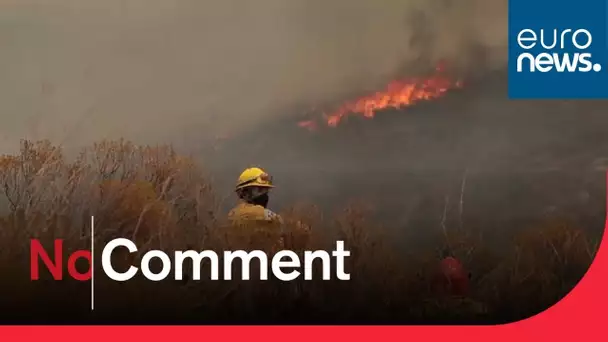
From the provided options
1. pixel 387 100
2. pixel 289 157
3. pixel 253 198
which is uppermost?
pixel 387 100

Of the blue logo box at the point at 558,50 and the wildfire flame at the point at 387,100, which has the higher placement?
the blue logo box at the point at 558,50

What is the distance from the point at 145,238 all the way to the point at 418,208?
2.84 feet

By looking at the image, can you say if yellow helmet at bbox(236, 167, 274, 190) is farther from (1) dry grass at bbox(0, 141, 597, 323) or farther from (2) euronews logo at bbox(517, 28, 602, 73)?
(2) euronews logo at bbox(517, 28, 602, 73)

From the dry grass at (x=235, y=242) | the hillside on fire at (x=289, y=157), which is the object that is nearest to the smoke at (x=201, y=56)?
the hillside on fire at (x=289, y=157)

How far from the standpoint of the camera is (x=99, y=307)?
2646mm

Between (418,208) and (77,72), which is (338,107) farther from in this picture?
(77,72)

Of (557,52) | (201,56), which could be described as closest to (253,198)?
(201,56)

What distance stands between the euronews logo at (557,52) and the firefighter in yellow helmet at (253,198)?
89 cm

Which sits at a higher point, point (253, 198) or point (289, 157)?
point (289, 157)

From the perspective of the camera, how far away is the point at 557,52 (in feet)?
8.71

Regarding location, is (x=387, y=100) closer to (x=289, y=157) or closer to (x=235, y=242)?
(x=289, y=157)

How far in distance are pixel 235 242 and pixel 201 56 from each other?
597 mm

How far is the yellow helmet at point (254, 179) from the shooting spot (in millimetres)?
2645

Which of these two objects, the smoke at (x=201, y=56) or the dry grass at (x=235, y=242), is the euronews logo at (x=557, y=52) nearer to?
the smoke at (x=201, y=56)
